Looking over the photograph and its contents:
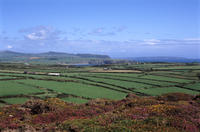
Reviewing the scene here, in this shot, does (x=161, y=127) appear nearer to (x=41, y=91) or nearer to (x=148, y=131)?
(x=148, y=131)

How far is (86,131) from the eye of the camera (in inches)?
463

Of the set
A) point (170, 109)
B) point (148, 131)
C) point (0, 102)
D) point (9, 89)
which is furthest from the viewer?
point (9, 89)

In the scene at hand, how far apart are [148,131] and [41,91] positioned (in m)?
34.2

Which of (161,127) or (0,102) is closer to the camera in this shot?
(161,127)

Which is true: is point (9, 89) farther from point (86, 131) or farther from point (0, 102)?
point (86, 131)

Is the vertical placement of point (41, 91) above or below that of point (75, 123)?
below

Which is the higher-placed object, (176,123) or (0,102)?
(176,123)

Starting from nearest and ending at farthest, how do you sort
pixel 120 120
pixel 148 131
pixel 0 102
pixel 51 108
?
pixel 148 131 < pixel 120 120 < pixel 51 108 < pixel 0 102

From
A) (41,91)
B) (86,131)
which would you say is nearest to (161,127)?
(86,131)

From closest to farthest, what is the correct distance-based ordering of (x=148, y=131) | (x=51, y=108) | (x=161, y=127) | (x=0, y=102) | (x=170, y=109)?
(x=148, y=131)
(x=161, y=127)
(x=170, y=109)
(x=51, y=108)
(x=0, y=102)

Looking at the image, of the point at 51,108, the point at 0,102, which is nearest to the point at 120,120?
the point at 51,108

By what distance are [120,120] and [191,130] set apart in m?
4.44

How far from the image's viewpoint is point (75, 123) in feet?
43.1

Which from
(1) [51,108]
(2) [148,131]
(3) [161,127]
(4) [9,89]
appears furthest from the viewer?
(4) [9,89]
